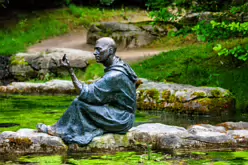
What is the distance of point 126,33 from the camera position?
2777cm

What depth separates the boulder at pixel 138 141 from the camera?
945 centimetres

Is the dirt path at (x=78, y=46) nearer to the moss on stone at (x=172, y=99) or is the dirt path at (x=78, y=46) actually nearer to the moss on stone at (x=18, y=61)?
the moss on stone at (x=18, y=61)

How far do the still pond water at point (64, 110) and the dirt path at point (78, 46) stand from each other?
7.49 m

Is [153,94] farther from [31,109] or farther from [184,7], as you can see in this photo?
[184,7]

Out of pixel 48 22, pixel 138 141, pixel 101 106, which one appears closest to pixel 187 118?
pixel 138 141

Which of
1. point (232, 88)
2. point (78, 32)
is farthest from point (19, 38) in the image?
point (232, 88)

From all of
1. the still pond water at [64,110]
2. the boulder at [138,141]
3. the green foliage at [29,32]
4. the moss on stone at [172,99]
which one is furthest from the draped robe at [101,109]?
the green foliage at [29,32]

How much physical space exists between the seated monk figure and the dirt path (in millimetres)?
13759

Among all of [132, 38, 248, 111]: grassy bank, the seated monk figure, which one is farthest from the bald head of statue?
[132, 38, 248, 111]: grassy bank

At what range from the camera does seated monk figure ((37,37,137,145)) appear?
964 cm

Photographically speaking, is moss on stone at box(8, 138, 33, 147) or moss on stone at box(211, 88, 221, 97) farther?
moss on stone at box(211, 88, 221, 97)

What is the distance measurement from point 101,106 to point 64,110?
16.6 feet

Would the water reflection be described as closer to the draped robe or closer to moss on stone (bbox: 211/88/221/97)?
moss on stone (bbox: 211/88/221/97)

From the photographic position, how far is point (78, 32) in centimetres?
3209
